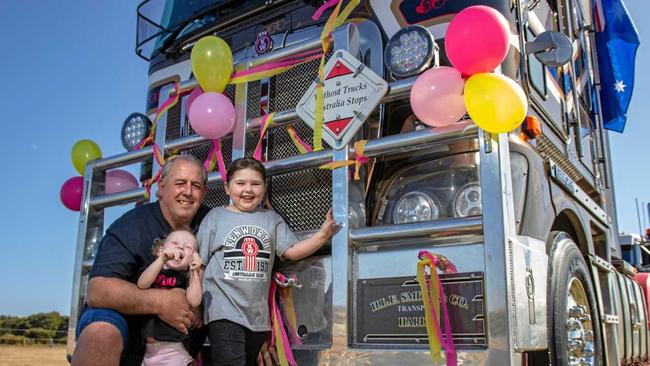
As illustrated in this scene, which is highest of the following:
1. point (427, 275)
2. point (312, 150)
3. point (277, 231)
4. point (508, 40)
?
point (508, 40)

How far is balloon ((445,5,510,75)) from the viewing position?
2.54 m

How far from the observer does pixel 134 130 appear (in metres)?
4.11

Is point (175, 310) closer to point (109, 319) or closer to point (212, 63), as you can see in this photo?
point (109, 319)

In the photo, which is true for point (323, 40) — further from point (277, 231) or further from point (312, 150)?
point (277, 231)

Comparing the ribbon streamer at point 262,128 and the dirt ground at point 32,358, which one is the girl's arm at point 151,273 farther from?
the dirt ground at point 32,358

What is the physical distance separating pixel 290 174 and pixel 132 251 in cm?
89

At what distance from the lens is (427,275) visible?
2.54m

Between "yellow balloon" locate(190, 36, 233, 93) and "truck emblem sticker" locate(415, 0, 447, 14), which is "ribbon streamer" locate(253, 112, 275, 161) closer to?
"yellow balloon" locate(190, 36, 233, 93)

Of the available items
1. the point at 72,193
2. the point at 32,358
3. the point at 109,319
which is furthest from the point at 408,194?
the point at 32,358

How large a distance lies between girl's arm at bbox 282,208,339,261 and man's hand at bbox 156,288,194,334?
20.1 inches

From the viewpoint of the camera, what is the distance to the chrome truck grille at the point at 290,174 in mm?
3164

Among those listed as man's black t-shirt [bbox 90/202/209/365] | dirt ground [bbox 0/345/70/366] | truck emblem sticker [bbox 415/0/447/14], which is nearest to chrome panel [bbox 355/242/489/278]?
man's black t-shirt [bbox 90/202/209/365]

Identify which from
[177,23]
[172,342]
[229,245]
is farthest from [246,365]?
[177,23]

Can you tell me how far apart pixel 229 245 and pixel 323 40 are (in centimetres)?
114
